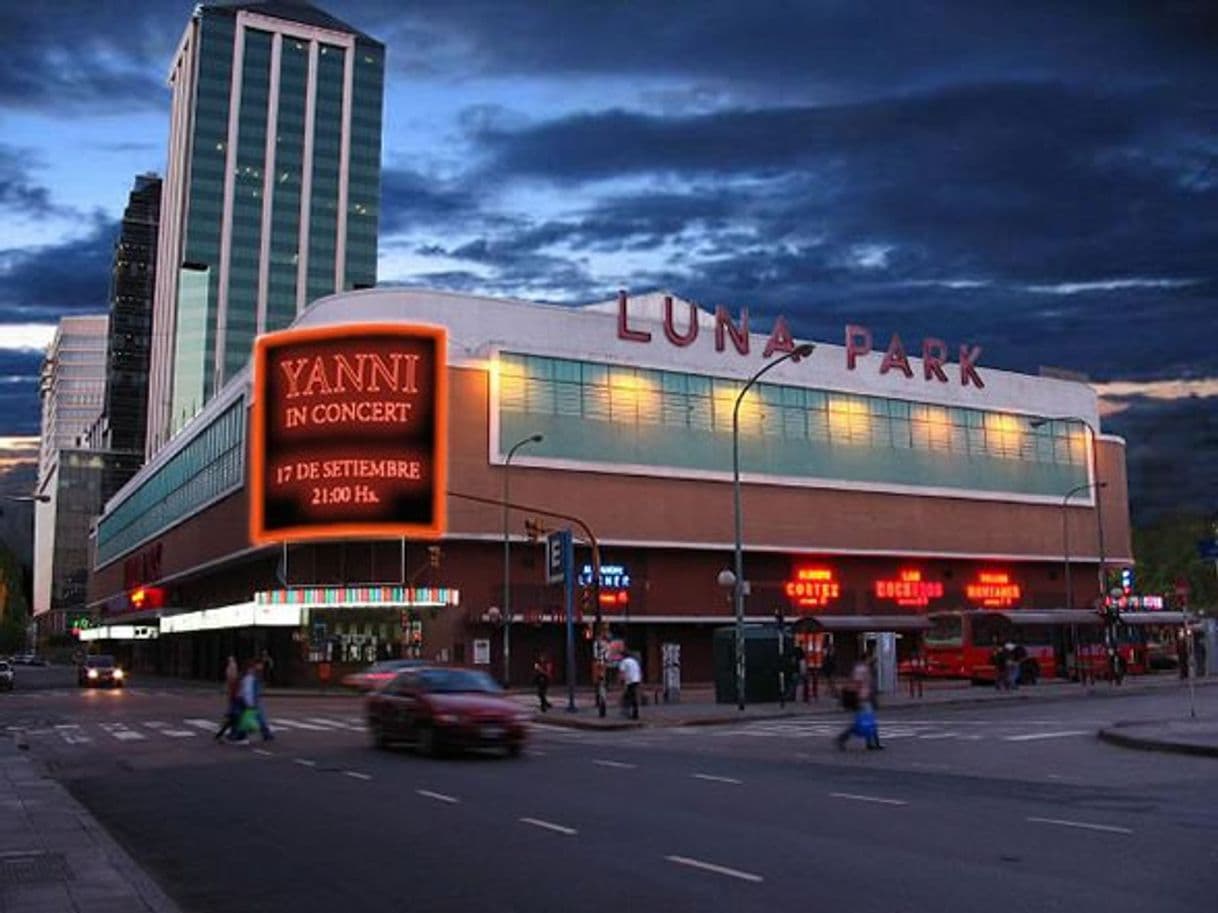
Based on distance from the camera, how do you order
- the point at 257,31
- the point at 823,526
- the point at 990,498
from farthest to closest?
the point at 257,31 < the point at 990,498 < the point at 823,526

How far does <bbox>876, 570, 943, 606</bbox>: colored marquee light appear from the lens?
76.7 meters

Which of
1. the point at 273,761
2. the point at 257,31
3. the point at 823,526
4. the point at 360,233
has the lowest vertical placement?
the point at 273,761

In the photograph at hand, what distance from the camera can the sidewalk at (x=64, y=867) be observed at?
9.34m

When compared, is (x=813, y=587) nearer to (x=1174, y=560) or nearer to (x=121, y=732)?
(x=121, y=732)

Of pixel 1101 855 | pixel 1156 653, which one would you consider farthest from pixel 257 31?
pixel 1101 855

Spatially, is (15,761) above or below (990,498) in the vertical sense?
below

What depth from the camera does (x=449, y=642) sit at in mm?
61406

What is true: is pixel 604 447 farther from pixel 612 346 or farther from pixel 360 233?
pixel 360 233

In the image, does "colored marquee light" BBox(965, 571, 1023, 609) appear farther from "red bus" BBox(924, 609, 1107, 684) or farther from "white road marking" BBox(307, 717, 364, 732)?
"white road marking" BBox(307, 717, 364, 732)

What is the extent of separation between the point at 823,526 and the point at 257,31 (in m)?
131

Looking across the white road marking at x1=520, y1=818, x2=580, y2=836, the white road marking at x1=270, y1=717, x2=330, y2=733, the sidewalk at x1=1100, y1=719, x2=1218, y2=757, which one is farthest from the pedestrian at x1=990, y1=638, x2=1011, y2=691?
the white road marking at x1=520, y1=818, x2=580, y2=836

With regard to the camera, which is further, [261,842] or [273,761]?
[273,761]

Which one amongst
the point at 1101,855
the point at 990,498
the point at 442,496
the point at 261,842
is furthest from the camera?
the point at 990,498

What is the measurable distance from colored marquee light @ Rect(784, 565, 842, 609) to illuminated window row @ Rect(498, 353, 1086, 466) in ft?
25.3
